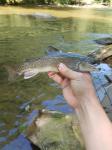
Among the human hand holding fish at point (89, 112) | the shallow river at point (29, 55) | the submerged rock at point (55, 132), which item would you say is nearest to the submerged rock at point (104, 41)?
the shallow river at point (29, 55)

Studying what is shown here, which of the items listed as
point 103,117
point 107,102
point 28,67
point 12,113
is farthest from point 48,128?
point 103,117

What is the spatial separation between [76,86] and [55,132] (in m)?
3.34

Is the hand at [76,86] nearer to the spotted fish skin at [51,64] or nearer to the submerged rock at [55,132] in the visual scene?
the spotted fish skin at [51,64]

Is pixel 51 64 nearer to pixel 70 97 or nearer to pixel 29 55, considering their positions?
pixel 70 97

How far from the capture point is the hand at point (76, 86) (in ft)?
7.79

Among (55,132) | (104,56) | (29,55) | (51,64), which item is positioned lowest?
(29,55)

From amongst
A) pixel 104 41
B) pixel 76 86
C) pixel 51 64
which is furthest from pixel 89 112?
pixel 104 41

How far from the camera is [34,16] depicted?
88.2 feet

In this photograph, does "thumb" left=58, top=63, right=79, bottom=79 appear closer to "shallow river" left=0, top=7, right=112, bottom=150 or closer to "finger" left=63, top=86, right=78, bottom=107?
"finger" left=63, top=86, right=78, bottom=107

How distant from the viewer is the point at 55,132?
5.66m

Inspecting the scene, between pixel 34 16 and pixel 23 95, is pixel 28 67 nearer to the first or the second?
pixel 23 95

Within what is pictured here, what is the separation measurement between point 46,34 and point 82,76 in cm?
1636

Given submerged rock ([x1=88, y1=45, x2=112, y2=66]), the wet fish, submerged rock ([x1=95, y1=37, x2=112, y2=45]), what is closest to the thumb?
the wet fish

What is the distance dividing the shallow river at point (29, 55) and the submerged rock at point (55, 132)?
1.25 ft
